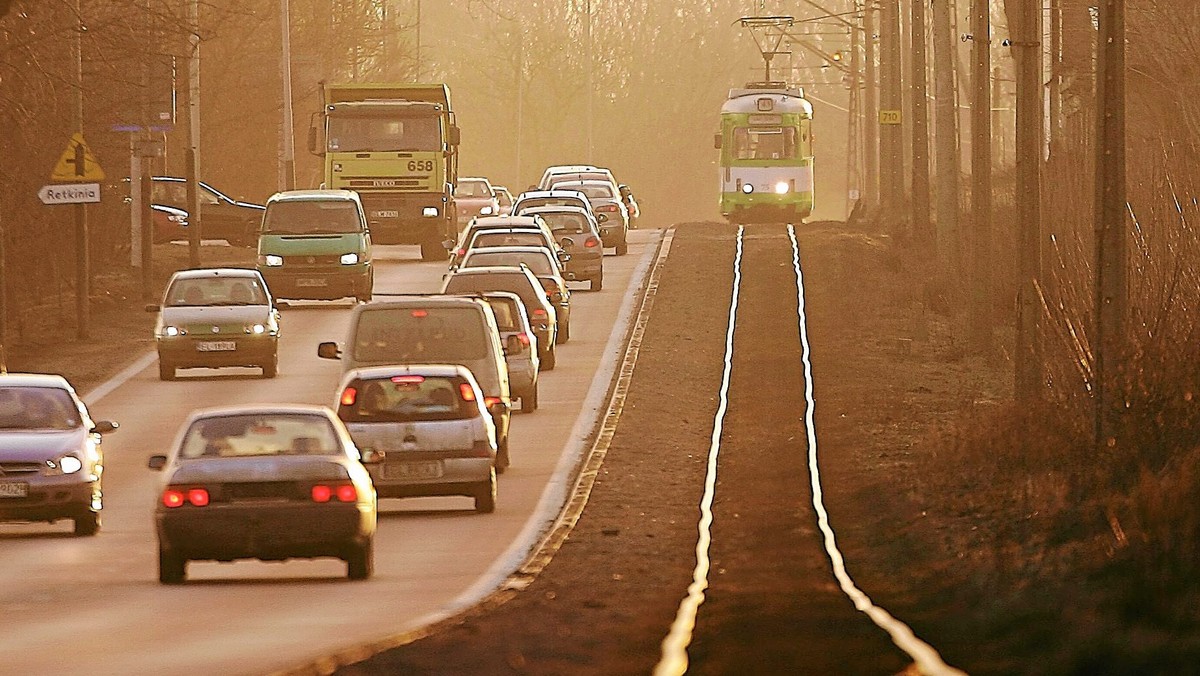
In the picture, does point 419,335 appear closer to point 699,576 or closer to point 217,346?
point 699,576

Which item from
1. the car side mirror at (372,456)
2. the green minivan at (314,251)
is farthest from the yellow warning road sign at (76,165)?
the car side mirror at (372,456)

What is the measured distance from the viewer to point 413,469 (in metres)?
22.2

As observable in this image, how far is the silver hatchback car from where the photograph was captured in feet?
72.7

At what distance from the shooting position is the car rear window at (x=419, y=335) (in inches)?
1006

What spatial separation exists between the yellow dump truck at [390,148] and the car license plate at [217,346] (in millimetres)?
16585

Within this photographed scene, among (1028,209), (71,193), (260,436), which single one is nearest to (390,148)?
(71,193)

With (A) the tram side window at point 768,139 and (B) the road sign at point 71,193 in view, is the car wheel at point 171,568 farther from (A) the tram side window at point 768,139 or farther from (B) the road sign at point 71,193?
(A) the tram side window at point 768,139

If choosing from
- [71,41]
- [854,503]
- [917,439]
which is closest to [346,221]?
[71,41]

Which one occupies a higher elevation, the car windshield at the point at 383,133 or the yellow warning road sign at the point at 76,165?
the car windshield at the point at 383,133

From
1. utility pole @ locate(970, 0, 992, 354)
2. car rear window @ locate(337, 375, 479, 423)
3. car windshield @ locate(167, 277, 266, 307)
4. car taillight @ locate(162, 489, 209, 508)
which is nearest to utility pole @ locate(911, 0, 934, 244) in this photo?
utility pole @ locate(970, 0, 992, 354)

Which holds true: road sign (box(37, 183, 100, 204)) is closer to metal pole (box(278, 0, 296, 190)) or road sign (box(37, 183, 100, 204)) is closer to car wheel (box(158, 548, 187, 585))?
car wheel (box(158, 548, 187, 585))

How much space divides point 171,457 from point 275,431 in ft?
2.57

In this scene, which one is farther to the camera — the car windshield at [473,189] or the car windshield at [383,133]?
the car windshield at [473,189]

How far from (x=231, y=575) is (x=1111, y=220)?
8.91 metres
